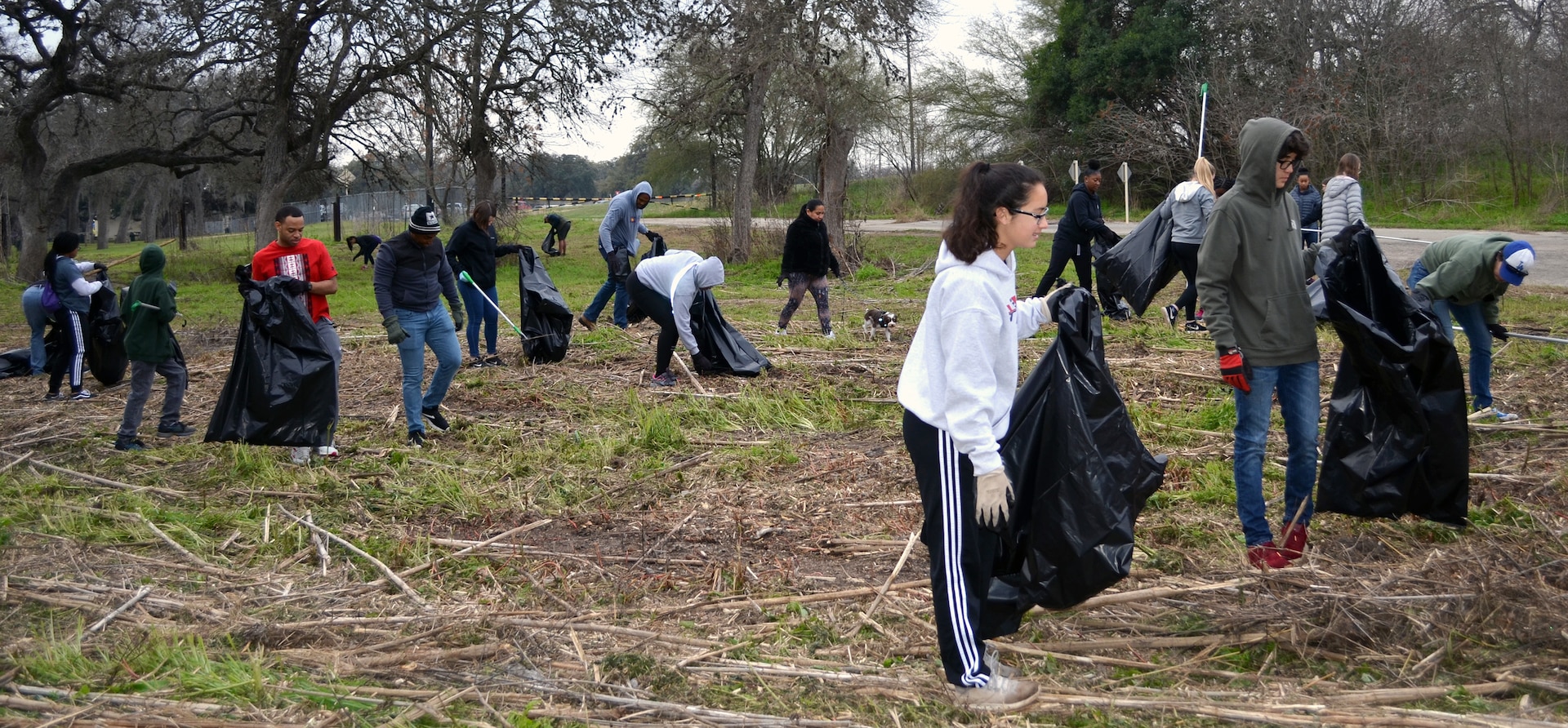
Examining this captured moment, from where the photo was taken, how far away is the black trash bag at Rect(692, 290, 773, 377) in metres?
9.12

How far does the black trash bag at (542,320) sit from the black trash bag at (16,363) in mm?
4661

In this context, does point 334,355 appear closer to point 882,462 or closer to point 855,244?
point 882,462

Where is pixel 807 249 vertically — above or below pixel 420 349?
above

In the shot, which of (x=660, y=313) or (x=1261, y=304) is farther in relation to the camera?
(x=660, y=313)

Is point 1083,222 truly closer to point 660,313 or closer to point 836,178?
point 660,313

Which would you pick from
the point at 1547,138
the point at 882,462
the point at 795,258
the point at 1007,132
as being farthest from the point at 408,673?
the point at 1007,132

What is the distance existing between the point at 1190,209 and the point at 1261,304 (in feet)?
12.6

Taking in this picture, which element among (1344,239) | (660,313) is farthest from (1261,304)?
(660,313)

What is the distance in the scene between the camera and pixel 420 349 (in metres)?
7.30

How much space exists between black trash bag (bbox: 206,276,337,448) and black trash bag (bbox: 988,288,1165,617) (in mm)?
4691

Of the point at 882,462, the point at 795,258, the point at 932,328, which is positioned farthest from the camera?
the point at 795,258

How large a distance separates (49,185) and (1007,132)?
979 inches

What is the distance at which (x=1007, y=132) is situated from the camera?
35188 mm

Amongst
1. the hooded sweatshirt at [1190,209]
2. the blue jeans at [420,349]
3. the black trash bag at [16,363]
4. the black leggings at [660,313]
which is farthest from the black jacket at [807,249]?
the black trash bag at [16,363]
